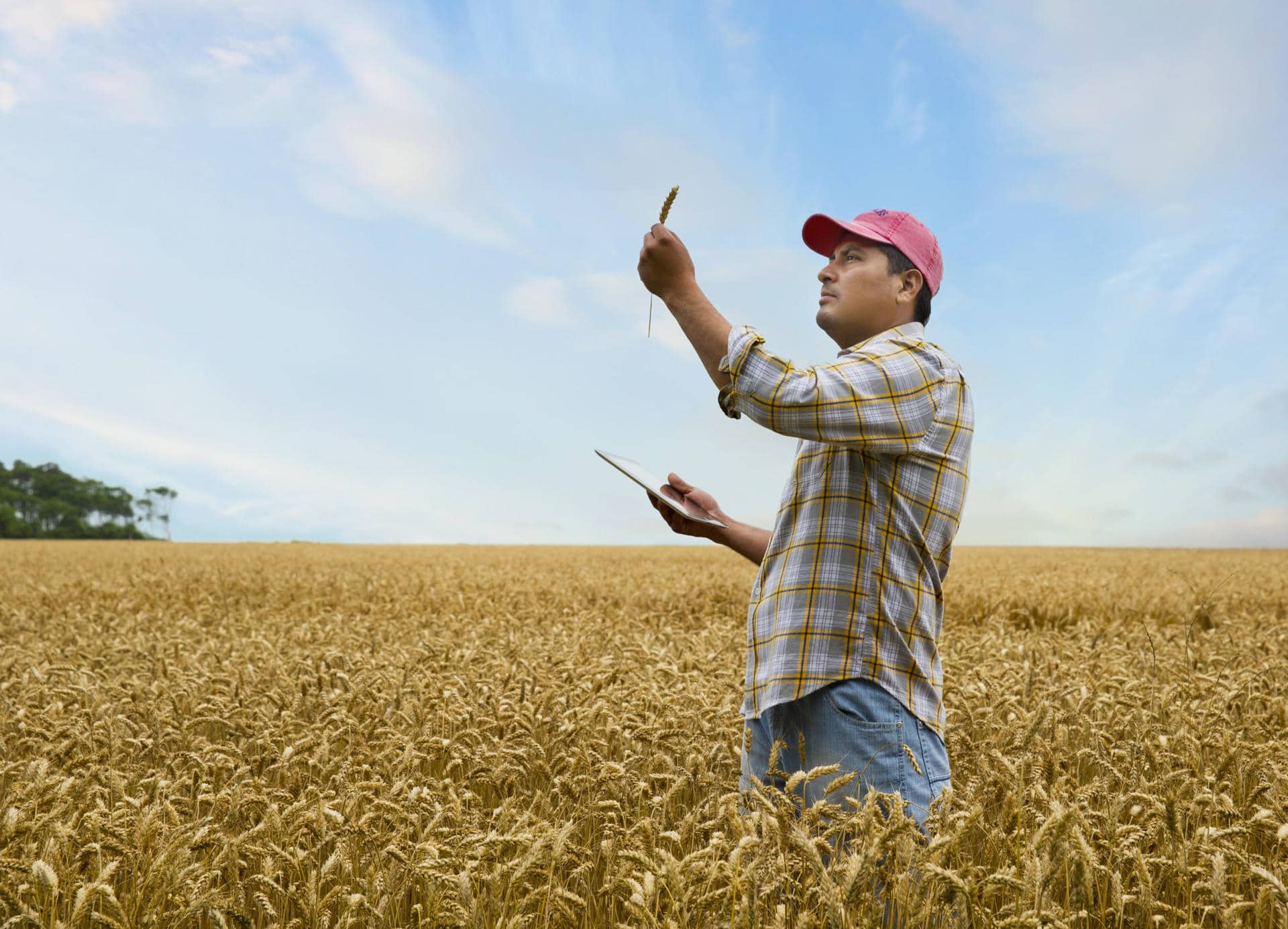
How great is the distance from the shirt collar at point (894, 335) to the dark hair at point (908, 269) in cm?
5

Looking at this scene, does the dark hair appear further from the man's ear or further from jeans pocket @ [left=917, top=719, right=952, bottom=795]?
jeans pocket @ [left=917, top=719, right=952, bottom=795]

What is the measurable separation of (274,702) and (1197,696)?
5328 millimetres

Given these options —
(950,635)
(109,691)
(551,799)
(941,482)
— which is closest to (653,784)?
(551,799)

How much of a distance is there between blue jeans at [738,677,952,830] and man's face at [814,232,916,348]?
41.0 inches

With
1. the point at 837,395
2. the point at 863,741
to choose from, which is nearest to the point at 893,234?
the point at 837,395

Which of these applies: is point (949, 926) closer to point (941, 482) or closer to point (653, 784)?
point (941, 482)

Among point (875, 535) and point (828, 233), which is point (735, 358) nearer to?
point (875, 535)

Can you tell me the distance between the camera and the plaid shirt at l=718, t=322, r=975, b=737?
95.0 inches

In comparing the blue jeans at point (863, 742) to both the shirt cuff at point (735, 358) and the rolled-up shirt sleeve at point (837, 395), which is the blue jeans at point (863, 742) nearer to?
the rolled-up shirt sleeve at point (837, 395)

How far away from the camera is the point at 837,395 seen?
7.45 ft

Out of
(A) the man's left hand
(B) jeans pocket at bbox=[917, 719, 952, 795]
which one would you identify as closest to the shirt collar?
(A) the man's left hand

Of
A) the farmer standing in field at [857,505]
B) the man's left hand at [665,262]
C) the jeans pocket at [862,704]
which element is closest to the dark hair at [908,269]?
the farmer standing in field at [857,505]

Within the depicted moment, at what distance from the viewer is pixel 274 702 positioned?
16.4ft

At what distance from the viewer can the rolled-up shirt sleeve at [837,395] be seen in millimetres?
2254
